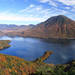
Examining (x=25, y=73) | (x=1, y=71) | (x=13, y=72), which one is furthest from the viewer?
(x=25, y=73)

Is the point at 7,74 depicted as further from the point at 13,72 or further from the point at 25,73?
the point at 25,73

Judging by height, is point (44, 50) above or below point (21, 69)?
below

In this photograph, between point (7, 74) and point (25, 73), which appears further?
point (25, 73)

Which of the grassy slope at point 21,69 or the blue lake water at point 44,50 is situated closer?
the grassy slope at point 21,69

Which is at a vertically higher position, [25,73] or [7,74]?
[7,74]

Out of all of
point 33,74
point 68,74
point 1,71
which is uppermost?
point 1,71

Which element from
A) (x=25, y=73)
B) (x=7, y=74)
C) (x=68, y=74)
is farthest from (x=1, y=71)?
(x=68, y=74)

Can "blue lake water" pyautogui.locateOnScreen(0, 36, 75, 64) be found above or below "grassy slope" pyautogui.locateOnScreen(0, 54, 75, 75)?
below

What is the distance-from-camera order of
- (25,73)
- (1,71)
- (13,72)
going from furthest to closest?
1. (25,73)
2. (13,72)
3. (1,71)

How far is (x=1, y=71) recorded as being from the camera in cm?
2484

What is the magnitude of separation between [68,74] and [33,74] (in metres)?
11.7

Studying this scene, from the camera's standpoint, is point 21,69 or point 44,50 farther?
point 44,50

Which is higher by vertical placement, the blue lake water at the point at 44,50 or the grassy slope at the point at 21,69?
the grassy slope at the point at 21,69

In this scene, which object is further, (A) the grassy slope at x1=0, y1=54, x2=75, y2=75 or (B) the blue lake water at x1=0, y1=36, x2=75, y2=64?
(B) the blue lake water at x1=0, y1=36, x2=75, y2=64
